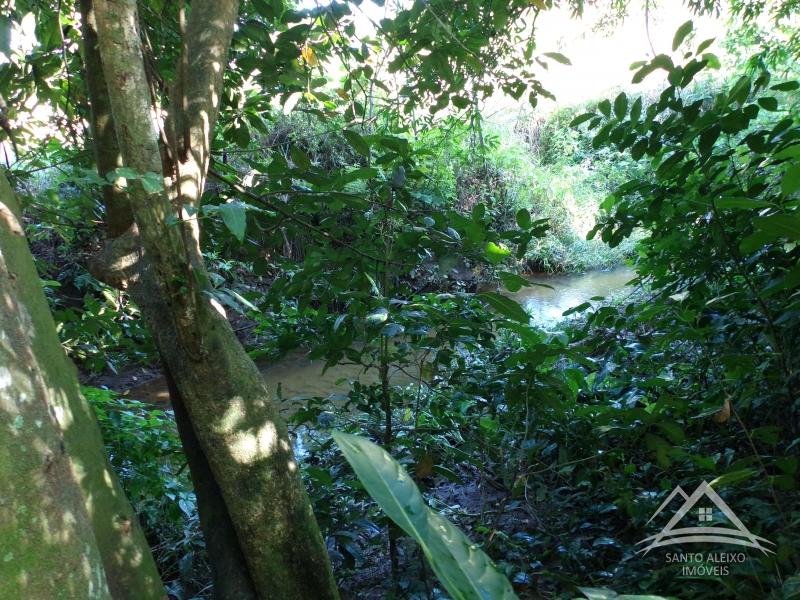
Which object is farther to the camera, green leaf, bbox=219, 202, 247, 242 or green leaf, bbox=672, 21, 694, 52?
green leaf, bbox=672, 21, 694, 52

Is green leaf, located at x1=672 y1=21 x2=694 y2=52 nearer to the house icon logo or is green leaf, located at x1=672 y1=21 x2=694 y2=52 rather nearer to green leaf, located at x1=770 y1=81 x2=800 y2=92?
green leaf, located at x1=770 y1=81 x2=800 y2=92

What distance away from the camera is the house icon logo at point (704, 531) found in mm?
1552

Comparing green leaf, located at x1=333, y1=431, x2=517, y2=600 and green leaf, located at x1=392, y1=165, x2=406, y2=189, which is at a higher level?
green leaf, located at x1=392, y1=165, x2=406, y2=189

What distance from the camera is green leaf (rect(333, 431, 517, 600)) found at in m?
0.54

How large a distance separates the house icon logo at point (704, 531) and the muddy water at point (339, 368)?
201 cm

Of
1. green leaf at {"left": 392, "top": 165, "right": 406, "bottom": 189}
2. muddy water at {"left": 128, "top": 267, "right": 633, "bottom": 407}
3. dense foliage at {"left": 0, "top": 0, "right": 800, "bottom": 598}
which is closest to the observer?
dense foliage at {"left": 0, "top": 0, "right": 800, "bottom": 598}

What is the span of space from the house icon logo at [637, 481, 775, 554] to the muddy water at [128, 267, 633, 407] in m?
2.01

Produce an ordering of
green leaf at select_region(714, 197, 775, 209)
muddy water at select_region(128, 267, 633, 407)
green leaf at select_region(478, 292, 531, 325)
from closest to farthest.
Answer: green leaf at select_region(714, 197, 775, 209), green leaf at select_region(478, 292, 531, 325), muddy water at select_region(128, 267, 633, 407)

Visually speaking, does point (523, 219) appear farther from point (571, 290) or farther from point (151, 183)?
point (571, 290)

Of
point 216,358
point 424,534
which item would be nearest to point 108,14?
point 216,358

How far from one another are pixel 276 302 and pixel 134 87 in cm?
89

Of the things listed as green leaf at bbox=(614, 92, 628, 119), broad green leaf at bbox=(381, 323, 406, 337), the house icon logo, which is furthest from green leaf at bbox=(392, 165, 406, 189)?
the house icon logo

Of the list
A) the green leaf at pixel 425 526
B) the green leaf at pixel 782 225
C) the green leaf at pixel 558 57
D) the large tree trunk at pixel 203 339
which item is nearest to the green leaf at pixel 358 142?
the large tree trunk at pixel 203 339

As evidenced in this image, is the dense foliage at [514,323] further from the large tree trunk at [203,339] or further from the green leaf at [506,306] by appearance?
the large tree trunk at [203,339]
